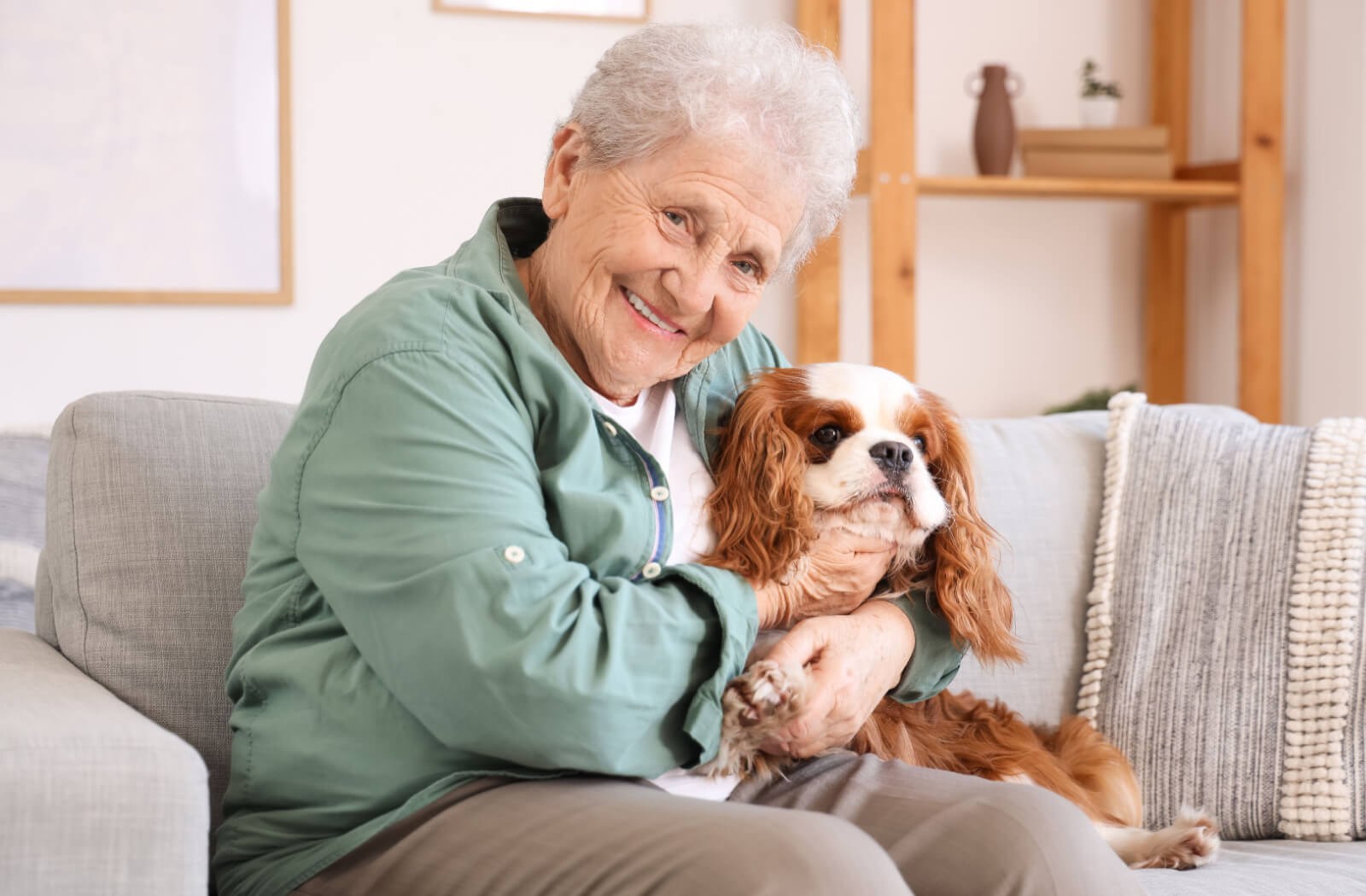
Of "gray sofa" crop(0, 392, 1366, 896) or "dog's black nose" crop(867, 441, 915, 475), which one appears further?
"dog's black nose" crop(867, 441, 915, 475)

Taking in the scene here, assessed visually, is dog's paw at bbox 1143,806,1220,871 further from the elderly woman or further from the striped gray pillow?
the elderly woman

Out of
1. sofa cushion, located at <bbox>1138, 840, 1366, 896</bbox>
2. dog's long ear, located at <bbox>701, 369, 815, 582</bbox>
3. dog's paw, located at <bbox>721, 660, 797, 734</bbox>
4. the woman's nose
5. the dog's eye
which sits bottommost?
sofa cushion, located at <bbox>1138, 840, 1366, 896</bbox>

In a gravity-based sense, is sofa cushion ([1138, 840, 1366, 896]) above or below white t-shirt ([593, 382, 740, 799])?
below

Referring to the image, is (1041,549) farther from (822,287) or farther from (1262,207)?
(1262,207)

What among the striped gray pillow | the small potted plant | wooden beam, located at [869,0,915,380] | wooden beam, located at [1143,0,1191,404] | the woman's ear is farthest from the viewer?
wooden beam, located at [1143,0,1191,404]

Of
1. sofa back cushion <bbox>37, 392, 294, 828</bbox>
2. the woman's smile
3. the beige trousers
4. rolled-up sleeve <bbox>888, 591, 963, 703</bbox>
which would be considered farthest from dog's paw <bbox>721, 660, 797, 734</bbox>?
sofa back cushion <bbox>37, 392, 294, 828</bbox>

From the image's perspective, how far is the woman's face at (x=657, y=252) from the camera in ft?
4.05

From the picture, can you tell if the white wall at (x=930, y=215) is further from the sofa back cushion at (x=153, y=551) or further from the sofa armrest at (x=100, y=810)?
the sofa armrest at (x=100, y=810)

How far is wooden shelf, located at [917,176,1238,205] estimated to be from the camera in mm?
2838

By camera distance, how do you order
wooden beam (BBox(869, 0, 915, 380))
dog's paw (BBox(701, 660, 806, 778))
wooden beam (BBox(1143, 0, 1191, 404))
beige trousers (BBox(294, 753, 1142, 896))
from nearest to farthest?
beige trousers (BBox(294, 753, 1142, 896)), dog's paw (BBox(701, 660, 806, 778)), wooden beam (BBox(869, 0, 915, 380)), wooden beam (BBox(1143, 0, 1191, 404))

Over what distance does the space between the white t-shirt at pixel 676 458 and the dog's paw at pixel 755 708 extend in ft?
0.51

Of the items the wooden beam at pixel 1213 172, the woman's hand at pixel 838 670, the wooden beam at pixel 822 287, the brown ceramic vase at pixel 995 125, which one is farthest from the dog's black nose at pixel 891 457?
the wooden beam at pixel 1213 172

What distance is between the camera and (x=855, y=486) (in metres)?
1.33

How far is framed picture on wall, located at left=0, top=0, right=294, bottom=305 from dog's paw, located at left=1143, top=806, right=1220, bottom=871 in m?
1.97
